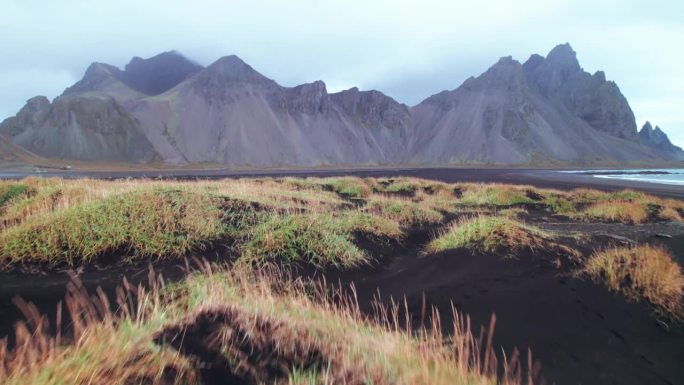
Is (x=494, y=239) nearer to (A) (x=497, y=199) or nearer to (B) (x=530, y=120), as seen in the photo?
(A) (x=497, y=199)

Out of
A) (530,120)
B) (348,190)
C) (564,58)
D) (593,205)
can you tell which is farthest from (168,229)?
(564,58)

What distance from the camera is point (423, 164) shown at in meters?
141

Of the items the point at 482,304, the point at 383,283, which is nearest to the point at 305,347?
the point at 482,304

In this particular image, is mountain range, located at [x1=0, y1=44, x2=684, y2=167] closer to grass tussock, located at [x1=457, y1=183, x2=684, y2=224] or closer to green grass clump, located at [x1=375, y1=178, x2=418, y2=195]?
green grass clump, located at [x1=375, y1=178, x2=418, y2=195]

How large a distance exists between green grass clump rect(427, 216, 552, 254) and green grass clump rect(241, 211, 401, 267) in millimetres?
2392

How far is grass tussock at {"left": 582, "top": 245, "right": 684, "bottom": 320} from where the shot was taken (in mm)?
6023

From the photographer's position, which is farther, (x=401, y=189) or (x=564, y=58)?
(x=564, y=58)

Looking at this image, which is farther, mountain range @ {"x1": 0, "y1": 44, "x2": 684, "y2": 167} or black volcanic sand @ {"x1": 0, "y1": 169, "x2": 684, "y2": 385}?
mountain range @ {"x1": 0, "y1": 44, "x2": 684, "y2": 167}

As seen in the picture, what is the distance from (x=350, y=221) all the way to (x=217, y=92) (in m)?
134

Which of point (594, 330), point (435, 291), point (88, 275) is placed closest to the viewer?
point (594, 330)

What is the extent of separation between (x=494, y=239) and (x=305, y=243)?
15.6 ft

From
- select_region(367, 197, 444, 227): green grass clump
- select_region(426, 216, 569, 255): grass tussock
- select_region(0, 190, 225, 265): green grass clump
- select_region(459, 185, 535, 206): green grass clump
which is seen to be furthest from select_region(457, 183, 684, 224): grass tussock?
select_region(0, 190, 225, 265): green grass clump

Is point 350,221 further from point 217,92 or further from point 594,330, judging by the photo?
point 217,92

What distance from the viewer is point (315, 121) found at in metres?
147
